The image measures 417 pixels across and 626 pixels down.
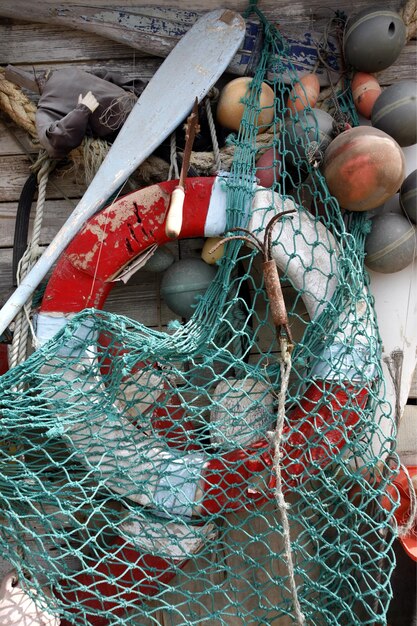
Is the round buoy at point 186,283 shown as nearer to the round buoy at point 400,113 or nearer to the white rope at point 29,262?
the white rope at point 29,262

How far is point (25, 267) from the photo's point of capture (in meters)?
1.79

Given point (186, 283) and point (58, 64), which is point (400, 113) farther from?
point (58, 64)

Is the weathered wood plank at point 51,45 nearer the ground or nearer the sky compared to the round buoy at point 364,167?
nearer the sky

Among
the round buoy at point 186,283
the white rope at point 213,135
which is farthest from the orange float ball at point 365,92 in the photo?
the round buoy at point 186,283

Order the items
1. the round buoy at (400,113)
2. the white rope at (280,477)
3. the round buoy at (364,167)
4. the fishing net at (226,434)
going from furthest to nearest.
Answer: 1. the round buoy at (400,113)
2. the round buoy at (364,167)
3. the fishing net at (226,434)
4. the white rope at (280,477)

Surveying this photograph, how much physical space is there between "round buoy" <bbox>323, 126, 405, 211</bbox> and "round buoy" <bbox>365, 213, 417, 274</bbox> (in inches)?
2.5

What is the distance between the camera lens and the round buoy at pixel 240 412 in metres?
1.56

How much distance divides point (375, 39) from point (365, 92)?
125mm

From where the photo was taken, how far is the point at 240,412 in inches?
62.9

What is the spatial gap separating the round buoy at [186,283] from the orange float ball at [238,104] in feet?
1.21

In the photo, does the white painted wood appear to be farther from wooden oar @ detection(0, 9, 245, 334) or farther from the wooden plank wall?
wooden oar @ detection(0, 9, 245, 334)

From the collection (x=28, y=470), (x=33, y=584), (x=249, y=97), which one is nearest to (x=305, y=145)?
(x=249, y=97)

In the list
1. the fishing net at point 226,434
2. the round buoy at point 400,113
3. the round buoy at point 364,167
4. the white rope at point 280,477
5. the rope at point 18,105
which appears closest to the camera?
the white rope at point 280,477

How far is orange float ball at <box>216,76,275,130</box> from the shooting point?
183 cm
